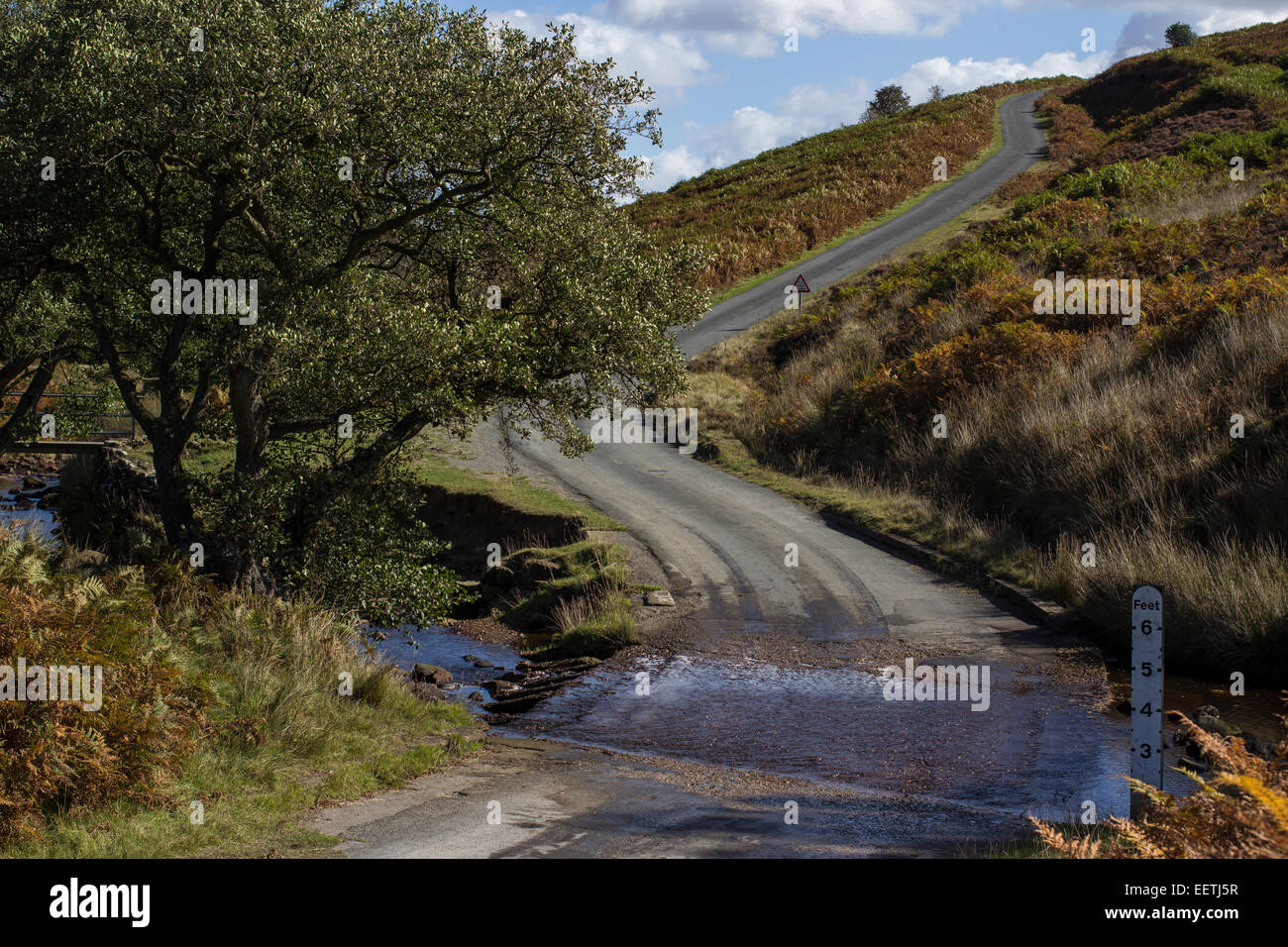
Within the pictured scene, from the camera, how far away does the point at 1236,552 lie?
11695 millimetres

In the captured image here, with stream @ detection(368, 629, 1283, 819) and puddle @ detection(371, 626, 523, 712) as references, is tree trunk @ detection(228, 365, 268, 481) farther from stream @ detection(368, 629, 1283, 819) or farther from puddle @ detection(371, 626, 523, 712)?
stream @ detection(368, 629, 1283, 819)

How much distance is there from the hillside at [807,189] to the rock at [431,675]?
1104 inches

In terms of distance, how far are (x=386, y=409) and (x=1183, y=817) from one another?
937cm

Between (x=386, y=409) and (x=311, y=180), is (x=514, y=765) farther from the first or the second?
(x=311, y=180)

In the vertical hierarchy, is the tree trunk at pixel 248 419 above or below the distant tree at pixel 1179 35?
below

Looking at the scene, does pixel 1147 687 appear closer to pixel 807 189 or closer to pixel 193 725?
pixel 193 725

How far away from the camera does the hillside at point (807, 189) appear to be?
44.7m

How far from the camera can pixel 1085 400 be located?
1673 cm

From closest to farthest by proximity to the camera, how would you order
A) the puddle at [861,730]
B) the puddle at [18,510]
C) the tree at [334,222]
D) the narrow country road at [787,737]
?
the narrow country road at [787,737] < the puddle at [861,730] < the tree at [334,222] < the puddle at [18,510]

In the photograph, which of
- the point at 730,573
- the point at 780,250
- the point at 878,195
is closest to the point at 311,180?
the point at 730,573

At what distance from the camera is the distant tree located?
79312mm
